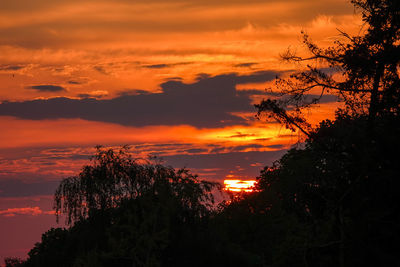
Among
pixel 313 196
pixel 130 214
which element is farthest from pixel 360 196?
pixel 130 214

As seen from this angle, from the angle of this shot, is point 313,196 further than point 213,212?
No

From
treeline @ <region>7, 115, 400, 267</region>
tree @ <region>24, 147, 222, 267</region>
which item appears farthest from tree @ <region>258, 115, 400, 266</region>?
tree @ <region>24, 147, 222, 267</region>

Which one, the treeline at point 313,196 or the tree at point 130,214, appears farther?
the tree at point 130,214

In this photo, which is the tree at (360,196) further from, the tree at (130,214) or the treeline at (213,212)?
the tree at (130,214)

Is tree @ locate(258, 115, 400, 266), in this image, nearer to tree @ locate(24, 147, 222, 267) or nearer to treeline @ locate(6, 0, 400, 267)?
treeline @ locate(6, 0, 400, 267)

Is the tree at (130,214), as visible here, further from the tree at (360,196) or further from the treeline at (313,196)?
the tree at (360,196)

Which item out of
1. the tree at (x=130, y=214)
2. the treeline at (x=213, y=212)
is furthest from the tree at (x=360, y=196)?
the tree at (x=130, y=214)

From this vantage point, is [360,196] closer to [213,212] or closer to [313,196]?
[313,196]

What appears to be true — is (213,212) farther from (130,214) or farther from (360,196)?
(360,196)

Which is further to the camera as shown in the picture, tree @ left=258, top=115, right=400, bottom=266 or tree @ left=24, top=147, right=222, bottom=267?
tree @ left=24, top=147, right=222, bottom=267

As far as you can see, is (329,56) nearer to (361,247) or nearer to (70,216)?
(361,247)

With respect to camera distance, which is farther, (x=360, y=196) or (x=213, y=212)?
(x=213, y=212)

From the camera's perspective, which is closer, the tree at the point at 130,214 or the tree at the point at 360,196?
the tree at the point at 360,196

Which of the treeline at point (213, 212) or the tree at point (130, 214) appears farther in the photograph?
the tree at point (130, 214)
